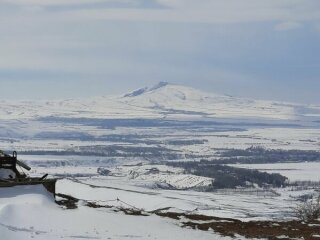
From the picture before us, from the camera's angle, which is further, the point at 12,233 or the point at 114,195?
the point at 114,195

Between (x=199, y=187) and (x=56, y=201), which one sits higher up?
(x=56, y=201)

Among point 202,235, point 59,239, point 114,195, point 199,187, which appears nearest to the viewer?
point 59,239

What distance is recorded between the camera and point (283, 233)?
32.2m

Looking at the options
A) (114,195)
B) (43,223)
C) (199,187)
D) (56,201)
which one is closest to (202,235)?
(43,223)

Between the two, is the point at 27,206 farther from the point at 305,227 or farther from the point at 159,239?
the point at 305,227

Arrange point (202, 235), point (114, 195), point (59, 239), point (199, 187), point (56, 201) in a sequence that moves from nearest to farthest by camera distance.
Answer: point (59, 239), point (202, 235), point (56, 201), point (114, 195), point (199, 187)

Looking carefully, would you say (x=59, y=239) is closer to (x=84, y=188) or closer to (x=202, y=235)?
(x=202, y=235)

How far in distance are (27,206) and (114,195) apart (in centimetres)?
6685

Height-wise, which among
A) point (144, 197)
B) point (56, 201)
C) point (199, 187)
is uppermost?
point (56, 201)

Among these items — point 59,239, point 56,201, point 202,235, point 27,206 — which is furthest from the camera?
point 56,201

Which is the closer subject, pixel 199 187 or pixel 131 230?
pixel 131 230

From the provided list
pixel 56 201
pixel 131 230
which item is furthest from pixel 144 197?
pixel 131 230

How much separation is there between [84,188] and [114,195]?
5869 millimetres

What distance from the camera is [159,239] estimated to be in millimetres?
30078
